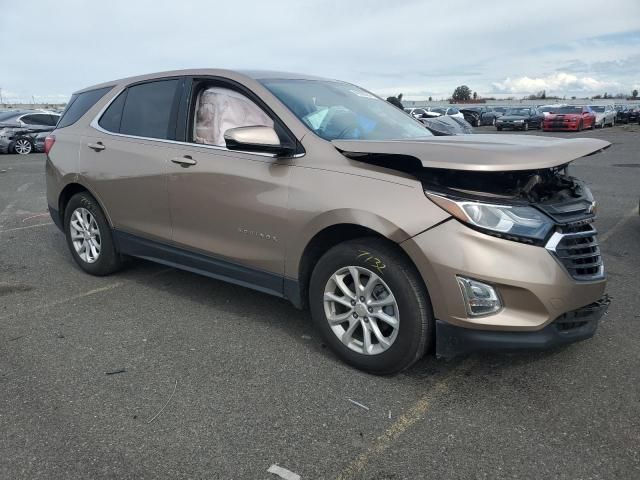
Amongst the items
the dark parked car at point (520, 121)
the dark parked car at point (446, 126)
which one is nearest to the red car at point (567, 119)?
the dark parked car at point (520, 121)

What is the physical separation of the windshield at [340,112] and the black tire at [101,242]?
2054mm

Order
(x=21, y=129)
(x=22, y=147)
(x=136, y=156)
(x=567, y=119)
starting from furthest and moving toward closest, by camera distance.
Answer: (x=567, y=119), (x=22, y=147), (x=21, y=129), (x=136, y=156)

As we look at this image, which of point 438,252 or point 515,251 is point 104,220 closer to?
point 438,252

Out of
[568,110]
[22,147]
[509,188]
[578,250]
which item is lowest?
[22,147]

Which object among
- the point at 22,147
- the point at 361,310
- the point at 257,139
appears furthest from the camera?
the point at 22,147

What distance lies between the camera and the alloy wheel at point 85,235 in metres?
4.98

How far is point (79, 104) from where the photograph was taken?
5215 millimetres

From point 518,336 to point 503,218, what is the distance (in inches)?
24.1

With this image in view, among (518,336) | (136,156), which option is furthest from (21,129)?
(518,336)

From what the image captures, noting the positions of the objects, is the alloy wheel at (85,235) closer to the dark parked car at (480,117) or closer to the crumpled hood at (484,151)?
the crumpled hood at (484,151)

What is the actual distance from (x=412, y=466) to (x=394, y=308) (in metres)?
0.88

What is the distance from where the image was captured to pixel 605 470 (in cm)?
239

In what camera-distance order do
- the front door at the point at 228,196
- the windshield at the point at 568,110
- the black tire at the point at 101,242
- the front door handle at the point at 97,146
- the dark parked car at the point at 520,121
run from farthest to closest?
the dark parked car at the point at 520,121
the windshield at the point at 568,110
the black tire at the point at 101,242
the front door handle at the point at 97,146
the front door at the point at 228,196

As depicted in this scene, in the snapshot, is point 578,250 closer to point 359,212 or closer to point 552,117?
point 359,212
